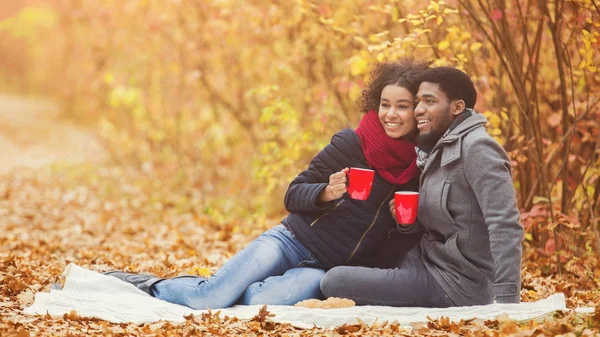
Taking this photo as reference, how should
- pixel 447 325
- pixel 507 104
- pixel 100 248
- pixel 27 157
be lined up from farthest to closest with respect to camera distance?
pixel 27 157 < pixel 100 248 < pixel 507 104 < pixel 447 325

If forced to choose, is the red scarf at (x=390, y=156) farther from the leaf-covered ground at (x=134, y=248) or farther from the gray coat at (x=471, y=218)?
the leaf-covered ground at (x=134, y=248)

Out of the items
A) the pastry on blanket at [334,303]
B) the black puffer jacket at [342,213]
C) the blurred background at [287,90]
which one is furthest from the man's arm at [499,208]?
the blurred background at [287,90]

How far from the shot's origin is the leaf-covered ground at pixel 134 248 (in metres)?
3.60

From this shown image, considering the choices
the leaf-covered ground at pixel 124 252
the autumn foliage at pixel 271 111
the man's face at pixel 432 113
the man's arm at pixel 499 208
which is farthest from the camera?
the autumn foliage at pixel 271 111

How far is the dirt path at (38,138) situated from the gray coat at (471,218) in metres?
11.9

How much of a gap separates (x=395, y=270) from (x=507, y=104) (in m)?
2.62

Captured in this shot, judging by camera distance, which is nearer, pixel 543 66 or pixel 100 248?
pixel 543 66

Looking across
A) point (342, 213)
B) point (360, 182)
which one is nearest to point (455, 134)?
point (360, 182)

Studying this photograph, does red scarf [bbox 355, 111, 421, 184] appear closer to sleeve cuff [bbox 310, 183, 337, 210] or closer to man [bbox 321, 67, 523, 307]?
man [bbox 321, 67, 523, 307]

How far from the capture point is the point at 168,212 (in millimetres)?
9789

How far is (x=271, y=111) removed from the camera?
6664 mm

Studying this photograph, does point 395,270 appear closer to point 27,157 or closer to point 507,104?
point 507,104

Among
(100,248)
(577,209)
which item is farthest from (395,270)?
(100,248)

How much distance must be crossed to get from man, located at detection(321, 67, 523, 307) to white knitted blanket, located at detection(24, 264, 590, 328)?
10 centimetres
